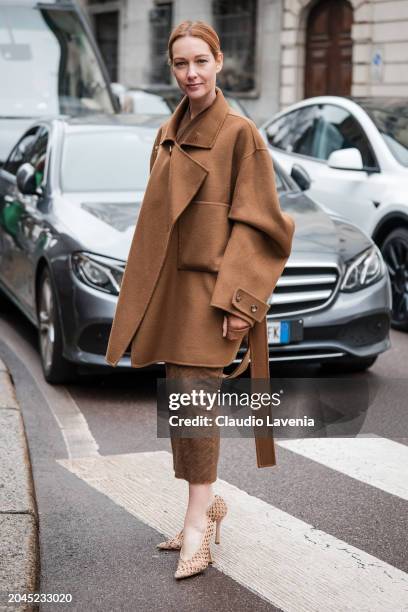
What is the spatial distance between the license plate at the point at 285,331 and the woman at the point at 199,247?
2648 millimetres

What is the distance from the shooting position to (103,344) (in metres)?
6.66

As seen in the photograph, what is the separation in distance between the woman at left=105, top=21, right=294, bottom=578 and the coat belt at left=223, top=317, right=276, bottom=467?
0.06 ft

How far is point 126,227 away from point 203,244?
10.2 ft

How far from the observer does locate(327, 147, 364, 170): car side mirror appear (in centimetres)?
922

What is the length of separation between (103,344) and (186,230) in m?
2.75

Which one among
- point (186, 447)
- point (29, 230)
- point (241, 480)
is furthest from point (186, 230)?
point (29, 230)

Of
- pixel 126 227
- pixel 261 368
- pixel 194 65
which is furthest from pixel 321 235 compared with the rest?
pixel 194 65

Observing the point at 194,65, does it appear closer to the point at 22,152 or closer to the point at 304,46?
the point at 22,152

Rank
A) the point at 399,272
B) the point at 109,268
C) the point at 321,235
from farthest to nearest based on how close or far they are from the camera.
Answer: the point at 399,272 → the point at 321,235 → the point at 109,268

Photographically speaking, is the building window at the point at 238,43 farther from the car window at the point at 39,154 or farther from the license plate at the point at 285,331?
the license plate at the point at 285,331

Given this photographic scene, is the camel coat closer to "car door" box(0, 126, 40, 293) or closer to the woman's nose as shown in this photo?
the woman's nose

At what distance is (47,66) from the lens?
45.2ft

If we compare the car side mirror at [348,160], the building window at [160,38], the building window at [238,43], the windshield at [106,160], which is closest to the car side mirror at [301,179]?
the car side mirror at [348,160]

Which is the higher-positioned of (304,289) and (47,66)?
(47,66)
